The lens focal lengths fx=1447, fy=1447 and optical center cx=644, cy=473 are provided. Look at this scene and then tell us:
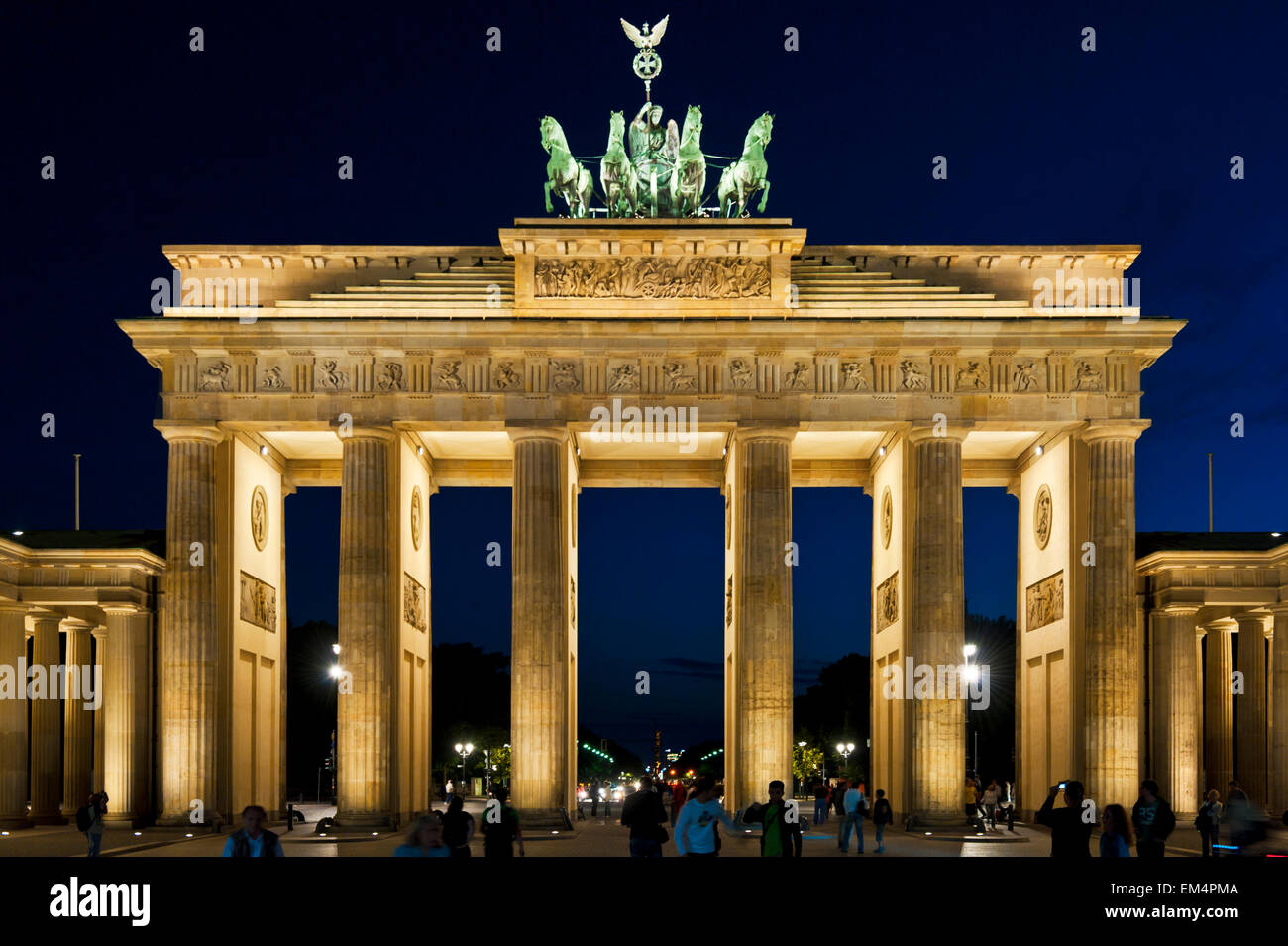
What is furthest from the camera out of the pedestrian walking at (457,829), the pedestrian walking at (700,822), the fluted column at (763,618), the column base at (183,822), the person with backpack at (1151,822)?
the fluted column at (763,618)

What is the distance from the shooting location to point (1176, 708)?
49000mm

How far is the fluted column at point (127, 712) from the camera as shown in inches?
1810

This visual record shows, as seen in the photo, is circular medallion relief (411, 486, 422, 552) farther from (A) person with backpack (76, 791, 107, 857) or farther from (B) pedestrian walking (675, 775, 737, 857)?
(B) pedestrian walking (675, 775, 737, 857)

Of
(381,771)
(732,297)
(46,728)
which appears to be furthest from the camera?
(46,728)

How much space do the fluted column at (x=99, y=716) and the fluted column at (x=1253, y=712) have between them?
132ft

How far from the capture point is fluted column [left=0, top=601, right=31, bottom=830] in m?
47.4

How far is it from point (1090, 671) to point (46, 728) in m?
35.8

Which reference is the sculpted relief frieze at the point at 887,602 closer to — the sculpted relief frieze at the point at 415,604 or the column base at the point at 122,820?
the sculpted relief frieze at the point at 415,604

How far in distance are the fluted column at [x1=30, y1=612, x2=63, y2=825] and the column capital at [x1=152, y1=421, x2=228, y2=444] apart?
944cm

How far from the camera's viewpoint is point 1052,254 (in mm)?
48344

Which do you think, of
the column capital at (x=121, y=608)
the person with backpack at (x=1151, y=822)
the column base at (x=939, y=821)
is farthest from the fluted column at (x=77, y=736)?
the person with backpack at (x=1151, y=822)
